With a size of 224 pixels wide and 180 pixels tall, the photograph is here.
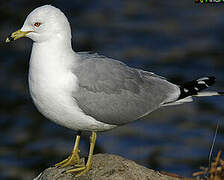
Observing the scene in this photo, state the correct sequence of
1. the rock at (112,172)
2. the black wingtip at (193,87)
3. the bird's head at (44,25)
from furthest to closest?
the black wingtip at (193,87)
the bird's head at (44,25)
the rock at (112,172)

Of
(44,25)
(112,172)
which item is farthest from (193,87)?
(44,25)

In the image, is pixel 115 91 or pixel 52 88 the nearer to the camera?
pixel 52 88

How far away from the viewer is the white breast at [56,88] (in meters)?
5.15

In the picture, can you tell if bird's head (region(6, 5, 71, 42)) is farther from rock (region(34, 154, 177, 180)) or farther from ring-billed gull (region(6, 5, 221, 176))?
rock (region(34, 154, 177, 180))

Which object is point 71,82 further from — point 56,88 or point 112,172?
point 112,172

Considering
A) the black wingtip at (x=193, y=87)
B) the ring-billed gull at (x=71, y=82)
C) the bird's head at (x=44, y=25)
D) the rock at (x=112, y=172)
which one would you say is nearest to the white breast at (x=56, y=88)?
the ring-billed gull at (x=71, y=82)

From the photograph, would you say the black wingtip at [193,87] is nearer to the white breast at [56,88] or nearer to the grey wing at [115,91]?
the grey wing at [115,91]

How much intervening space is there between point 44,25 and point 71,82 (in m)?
0.65

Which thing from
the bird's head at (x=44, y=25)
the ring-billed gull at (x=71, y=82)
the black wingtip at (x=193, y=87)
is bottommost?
the black wingtip at (x=193, y=87)

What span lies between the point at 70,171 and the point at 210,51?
9354 mm

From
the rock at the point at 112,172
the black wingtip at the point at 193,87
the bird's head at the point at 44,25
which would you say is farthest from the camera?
the black wingtip at the point at 193,87

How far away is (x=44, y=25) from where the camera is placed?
5.33m

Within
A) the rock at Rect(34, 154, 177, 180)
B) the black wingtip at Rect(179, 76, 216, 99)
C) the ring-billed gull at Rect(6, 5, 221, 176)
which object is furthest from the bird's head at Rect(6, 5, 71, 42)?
the black wingtip at Rect(179, 76, 216, 99)

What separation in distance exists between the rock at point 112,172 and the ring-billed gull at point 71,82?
0.10 m
